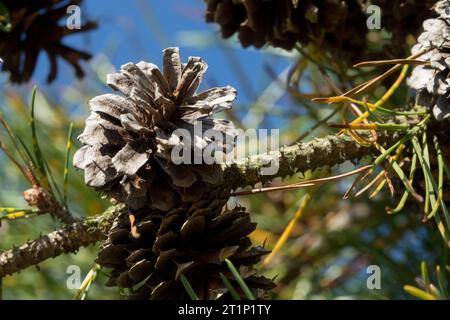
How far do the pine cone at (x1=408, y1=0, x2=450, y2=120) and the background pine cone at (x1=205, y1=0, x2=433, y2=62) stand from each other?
113 mm

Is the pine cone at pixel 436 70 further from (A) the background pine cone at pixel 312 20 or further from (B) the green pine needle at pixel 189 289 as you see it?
(B) the green pine needle at pixel 189 289

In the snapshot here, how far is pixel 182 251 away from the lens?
0.66m

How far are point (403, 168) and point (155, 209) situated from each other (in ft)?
0.79

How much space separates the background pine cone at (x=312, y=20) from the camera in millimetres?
843

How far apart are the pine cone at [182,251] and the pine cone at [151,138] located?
0.05ft

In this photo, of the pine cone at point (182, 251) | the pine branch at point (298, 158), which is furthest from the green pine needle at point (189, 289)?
the pine branch at point (298, 158)

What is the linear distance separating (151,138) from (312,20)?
0.25 m

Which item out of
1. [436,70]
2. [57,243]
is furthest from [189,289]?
[436,70]

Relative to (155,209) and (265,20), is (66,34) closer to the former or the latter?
(265,20)

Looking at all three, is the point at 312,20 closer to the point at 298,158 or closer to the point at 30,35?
the point at 298,158

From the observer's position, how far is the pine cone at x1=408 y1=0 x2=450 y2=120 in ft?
2.26

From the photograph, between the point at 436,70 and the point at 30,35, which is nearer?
the point at 436,70

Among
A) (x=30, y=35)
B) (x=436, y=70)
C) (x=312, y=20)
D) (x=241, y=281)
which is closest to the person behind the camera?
(x=241, y=281)

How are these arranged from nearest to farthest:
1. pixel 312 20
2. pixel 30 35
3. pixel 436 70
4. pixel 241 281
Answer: pixel 241 281
pixel 436 70
pixel 312 20
pixel 30 35
